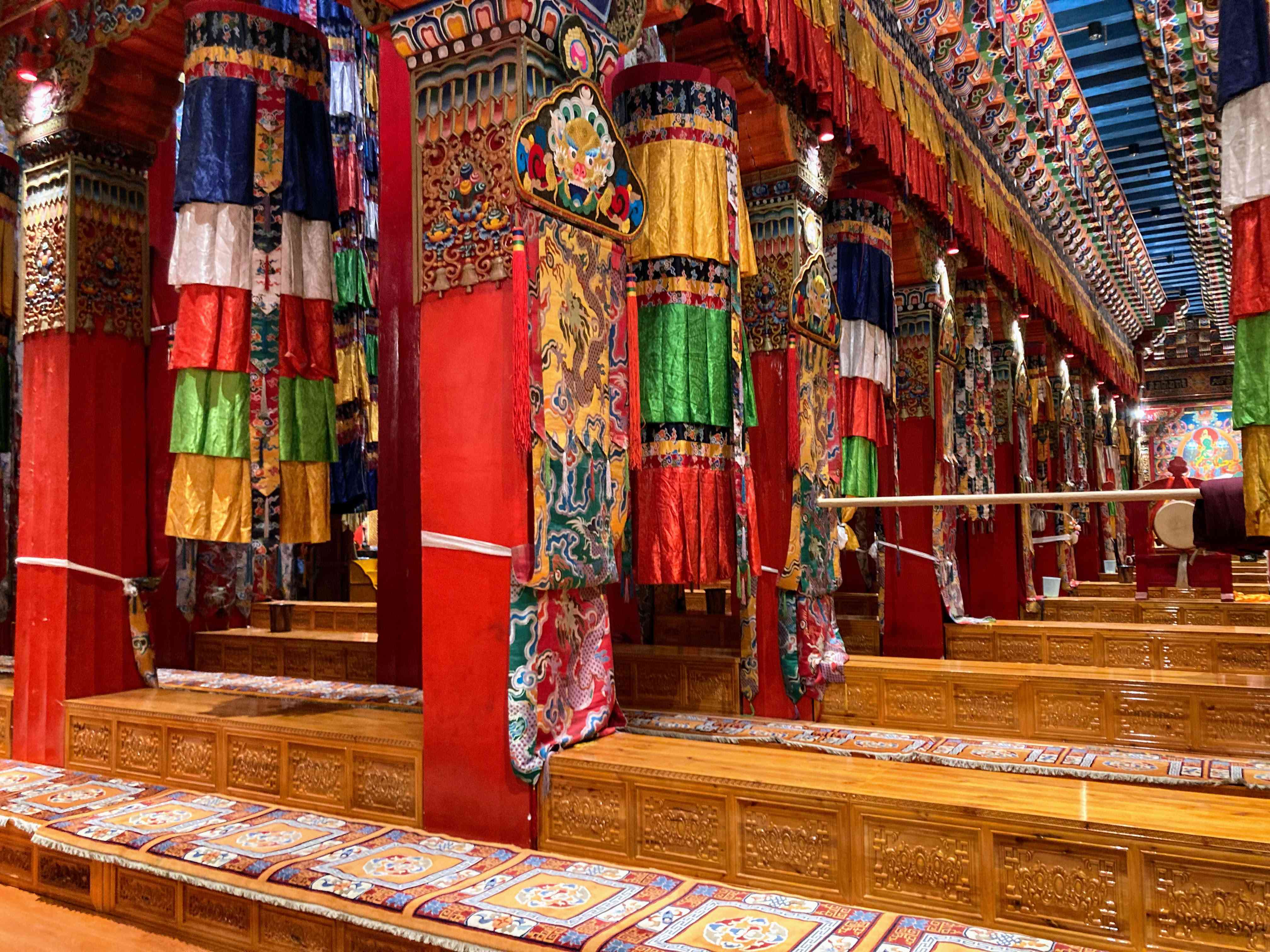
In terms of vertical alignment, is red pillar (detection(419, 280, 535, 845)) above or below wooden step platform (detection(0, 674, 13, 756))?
above

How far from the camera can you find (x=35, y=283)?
14.9 ft

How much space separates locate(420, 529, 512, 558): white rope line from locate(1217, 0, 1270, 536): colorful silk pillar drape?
89.4 inches

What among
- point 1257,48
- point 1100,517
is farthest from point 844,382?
point 1100,517

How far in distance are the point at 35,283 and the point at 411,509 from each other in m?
1.98

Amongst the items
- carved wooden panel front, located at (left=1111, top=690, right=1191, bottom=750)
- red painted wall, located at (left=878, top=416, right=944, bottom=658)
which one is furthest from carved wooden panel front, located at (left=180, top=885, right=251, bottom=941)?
red painted wall, located at (left=878, top=416, right=944, bottom=658)

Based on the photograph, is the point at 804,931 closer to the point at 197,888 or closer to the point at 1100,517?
the point at 197,888

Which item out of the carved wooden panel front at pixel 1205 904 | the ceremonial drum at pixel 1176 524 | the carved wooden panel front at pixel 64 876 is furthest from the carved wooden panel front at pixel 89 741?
the ceremonial drum at pixel 1176 524

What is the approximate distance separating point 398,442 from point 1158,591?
8.24m

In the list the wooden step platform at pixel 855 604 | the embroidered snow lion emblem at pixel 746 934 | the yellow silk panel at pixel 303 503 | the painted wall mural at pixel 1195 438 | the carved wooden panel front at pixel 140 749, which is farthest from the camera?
the painted wall mural at pixel 1195 438

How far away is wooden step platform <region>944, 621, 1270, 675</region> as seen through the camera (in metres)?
6.02

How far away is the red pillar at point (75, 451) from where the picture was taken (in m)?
4.40

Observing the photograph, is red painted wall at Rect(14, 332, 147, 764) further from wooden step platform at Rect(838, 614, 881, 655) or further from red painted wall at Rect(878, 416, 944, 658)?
red painted wall at Rect(878, 416, 944, 658)

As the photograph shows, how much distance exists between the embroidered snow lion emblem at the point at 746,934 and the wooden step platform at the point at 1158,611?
6.32 meters

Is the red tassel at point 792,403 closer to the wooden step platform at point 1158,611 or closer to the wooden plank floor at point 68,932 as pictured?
the wooden plank floor at point 68,932
